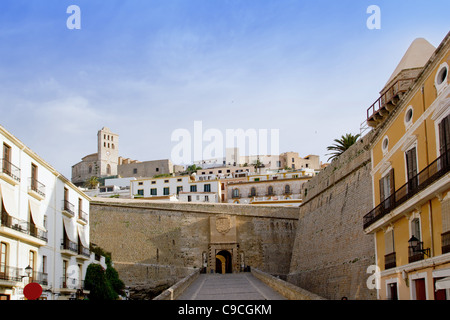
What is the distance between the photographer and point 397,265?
61.5 ft

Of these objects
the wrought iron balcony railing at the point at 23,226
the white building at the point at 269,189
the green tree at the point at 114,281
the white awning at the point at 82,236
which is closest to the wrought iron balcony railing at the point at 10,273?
the wrought iron balcony railing at the point at 23,226

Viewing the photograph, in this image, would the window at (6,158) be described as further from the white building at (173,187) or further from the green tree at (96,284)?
the white building at (173,187)

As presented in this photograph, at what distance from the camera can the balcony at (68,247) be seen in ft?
94.4

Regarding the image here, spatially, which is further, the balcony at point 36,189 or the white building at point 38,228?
the balcony at point 36,189

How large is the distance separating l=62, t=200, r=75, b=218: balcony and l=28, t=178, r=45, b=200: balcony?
3.15 metres

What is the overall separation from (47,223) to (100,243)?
813 inches

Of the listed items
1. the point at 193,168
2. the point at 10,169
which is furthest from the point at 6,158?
the point at 193,168

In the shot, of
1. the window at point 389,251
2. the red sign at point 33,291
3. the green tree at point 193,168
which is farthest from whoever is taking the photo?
the green tree at point 193,168

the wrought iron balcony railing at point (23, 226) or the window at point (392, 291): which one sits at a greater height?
the wrought iron balcony railing at point (23, 226)

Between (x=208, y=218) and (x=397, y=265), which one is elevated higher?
(x=208, y=218)

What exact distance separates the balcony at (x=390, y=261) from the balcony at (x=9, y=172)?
13.9 metres

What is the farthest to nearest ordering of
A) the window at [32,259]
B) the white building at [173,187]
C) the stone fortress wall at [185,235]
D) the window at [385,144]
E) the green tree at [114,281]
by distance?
the white building at [173,187] → the stone fortress wall at [185,235] → the green tree at [114,281] → the window at [32,259] → the window at [385,144]
